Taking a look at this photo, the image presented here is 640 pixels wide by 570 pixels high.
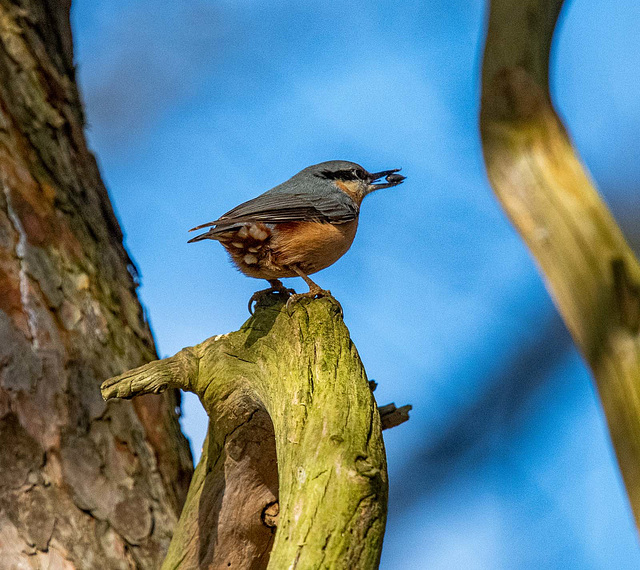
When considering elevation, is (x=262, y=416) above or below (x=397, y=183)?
below

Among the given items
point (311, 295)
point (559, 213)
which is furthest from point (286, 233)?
point (559, 213)

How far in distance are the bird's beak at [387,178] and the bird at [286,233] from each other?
50cm

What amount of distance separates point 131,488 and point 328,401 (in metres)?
1.41

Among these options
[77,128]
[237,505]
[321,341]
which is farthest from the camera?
[77,128]

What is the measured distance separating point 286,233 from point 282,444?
1.55m

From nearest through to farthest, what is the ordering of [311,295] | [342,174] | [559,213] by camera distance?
[559,213] < [311,295] < [342,174]

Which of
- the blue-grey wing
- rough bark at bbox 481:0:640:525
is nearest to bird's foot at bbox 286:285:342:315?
the blue-grey wing

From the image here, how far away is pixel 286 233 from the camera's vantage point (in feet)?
10.8

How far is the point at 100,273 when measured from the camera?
3428 mm

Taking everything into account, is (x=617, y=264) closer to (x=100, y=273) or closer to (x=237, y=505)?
(x=237, y=505)

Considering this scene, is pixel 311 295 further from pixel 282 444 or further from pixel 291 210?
pixel 282 444

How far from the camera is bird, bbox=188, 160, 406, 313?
3199 mm

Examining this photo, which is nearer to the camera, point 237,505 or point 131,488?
point 237,505

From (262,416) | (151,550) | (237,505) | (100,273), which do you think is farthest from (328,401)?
(100,273)
